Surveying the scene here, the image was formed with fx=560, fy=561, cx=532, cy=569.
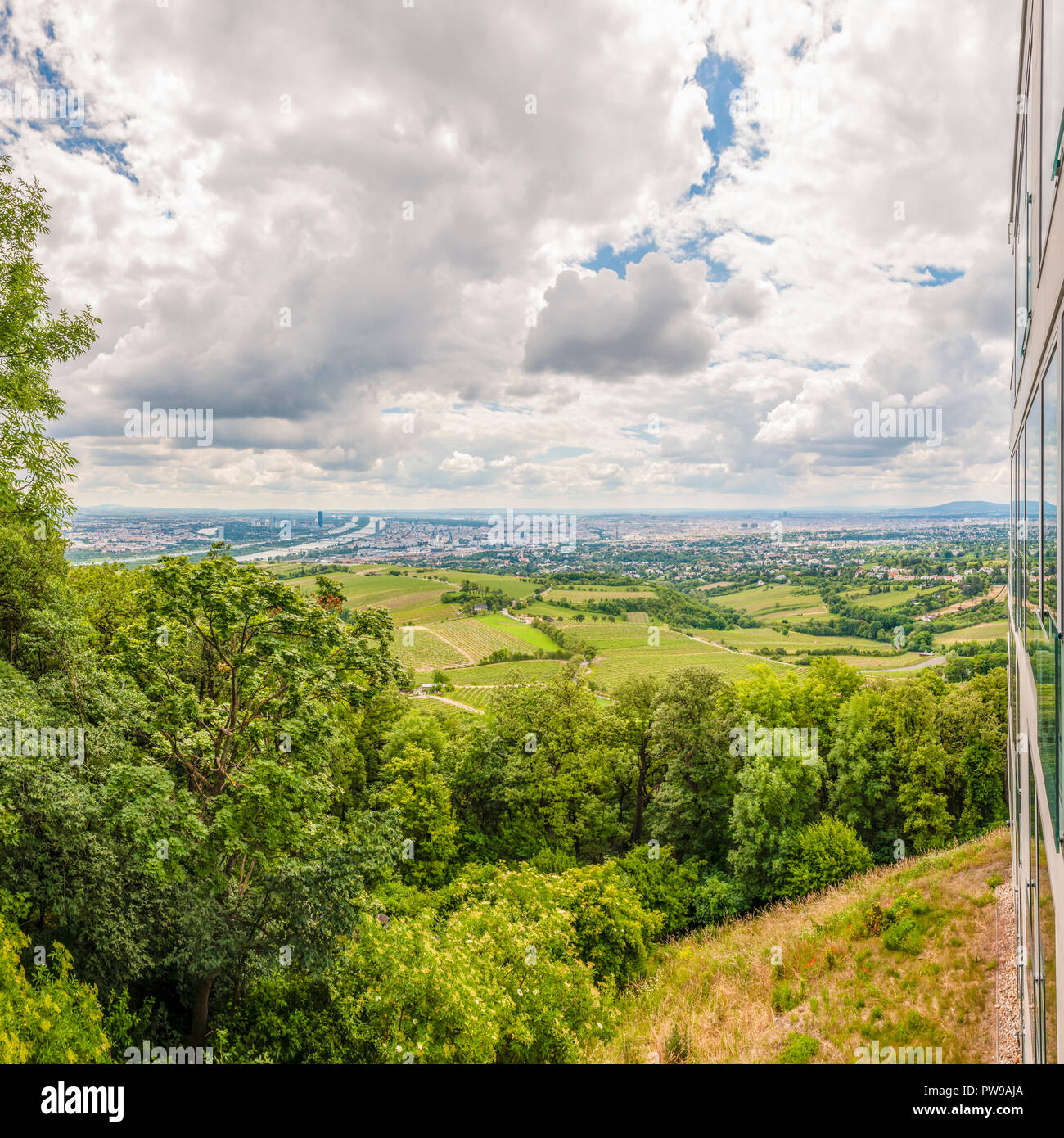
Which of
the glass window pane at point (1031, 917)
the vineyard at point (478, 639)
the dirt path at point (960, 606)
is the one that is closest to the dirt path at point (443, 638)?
the vineyard at point (478, 639)

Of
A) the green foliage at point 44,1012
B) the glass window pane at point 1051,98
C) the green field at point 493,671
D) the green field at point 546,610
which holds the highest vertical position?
the glass window pane at point 1051,98

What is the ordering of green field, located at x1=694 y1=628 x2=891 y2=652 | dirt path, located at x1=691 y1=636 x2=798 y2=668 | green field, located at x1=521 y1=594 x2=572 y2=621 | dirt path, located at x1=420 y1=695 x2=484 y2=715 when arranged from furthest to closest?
green field, located at x1=521 y1=594 x2=572 y2=621
green field, located at x1=694 y1=628 x2=891 y2=652
dirt path, located at x1=691 y1=636 x2=798 y2=668
dirt path, located at x1=420 y1=695 x2=484 y2=715

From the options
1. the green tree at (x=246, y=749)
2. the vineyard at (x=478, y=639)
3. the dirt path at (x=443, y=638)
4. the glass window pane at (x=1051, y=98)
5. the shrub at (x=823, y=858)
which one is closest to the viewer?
the glass window pane at (x=1051, y=98)

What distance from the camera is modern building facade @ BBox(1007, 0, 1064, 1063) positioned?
411 centimetres

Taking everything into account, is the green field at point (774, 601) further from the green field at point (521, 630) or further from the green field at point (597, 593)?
the green field at point (521, 630)

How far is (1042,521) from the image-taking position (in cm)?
509

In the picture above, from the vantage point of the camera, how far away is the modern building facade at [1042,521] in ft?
13.5

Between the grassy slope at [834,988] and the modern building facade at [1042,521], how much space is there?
2.77 meters

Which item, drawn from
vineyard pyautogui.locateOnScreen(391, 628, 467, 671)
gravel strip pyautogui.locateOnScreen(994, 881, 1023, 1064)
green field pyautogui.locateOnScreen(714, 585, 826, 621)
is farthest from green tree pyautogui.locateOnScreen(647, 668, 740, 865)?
green field pyautogui.locateOnScreen(714, 585, 826, 621)

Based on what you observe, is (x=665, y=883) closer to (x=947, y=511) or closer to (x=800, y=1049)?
(x=800, y=1049)

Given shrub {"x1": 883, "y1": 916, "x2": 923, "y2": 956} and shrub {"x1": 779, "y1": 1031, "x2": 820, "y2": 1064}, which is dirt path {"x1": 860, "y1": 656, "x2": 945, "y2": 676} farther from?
shrub {"x1": 779, "y1": 1031, "x2": 820, "y2": 1064}

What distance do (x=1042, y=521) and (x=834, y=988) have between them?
422 inches

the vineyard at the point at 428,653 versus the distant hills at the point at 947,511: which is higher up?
the distant hills at the point at 947,511

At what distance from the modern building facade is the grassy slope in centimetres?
277
